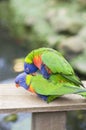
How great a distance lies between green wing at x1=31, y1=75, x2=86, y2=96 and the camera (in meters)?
0.94

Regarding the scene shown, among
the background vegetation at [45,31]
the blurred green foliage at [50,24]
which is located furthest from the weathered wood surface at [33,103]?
the blurred green foliage at [50,24]

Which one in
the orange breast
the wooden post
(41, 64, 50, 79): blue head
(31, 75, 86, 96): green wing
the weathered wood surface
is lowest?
the wooden post

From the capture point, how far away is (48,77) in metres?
0.99

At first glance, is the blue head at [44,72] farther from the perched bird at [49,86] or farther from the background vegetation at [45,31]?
the background vegetation at [45,31]

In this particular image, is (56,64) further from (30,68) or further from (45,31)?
(45,31)

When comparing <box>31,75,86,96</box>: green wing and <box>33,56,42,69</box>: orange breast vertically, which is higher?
<box>33,56,42,69</box>: orange breast

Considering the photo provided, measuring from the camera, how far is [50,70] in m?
0.98

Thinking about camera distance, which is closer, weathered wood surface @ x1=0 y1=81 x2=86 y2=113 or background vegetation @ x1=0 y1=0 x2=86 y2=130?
weathered wood surface @ x1=0 y1=81 x2=86 y2=113

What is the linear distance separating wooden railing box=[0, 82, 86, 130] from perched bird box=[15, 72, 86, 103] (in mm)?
20

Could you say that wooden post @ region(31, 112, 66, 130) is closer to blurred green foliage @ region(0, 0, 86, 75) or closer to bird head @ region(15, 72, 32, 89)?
bird head @ region(15, 72, 32, 89)

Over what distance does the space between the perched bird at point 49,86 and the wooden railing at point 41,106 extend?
2cm

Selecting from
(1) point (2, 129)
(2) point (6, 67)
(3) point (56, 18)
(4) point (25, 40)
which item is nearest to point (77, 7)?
(3) point (56, 18)

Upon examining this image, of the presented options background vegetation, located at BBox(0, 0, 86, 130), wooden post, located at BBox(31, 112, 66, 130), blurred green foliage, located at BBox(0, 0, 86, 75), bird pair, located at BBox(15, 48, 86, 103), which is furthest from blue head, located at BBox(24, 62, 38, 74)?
blurred green foliage, located at BBox(0, 0, 86, 75)

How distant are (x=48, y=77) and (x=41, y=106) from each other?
0.09m
